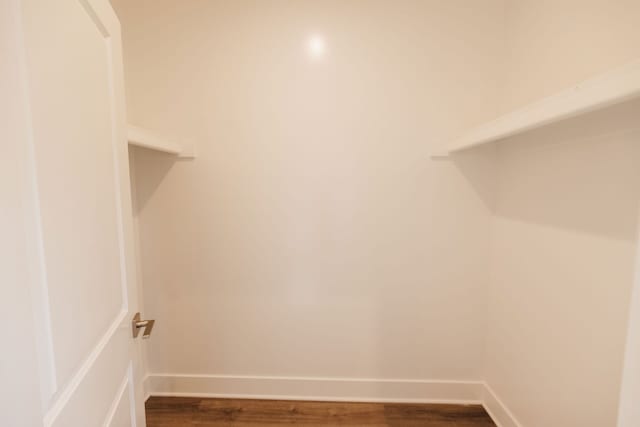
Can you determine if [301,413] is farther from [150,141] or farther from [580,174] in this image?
[580,174]

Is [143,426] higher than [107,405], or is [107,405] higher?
[107,405]

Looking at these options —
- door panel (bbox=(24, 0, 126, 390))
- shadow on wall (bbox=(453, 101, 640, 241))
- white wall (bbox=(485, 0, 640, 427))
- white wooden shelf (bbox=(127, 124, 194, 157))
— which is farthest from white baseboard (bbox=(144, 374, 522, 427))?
white wooden shelf (bbox=(127, 124, 194, 157))

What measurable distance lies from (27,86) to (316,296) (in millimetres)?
1608

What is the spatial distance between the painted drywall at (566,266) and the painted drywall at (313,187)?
0.19 m

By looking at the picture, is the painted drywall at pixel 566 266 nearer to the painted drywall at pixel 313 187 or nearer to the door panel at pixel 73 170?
the painted drywall at pixel 313 187

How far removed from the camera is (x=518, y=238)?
1525 mm

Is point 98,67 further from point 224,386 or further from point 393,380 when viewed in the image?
point 393,380

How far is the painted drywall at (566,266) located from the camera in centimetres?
101

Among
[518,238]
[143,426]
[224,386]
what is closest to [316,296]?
[224,386]

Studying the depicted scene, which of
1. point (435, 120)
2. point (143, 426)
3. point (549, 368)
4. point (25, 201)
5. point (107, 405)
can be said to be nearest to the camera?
point (25, 201)

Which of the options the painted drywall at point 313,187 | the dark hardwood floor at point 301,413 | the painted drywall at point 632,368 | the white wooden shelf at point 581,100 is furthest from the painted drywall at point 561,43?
the dark hardwood floor at point 301,413

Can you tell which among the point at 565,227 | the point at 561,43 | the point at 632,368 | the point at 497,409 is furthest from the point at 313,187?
the point at 497,409

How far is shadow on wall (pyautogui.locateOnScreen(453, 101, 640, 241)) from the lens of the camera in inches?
38.9

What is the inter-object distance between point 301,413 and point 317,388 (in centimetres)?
17
